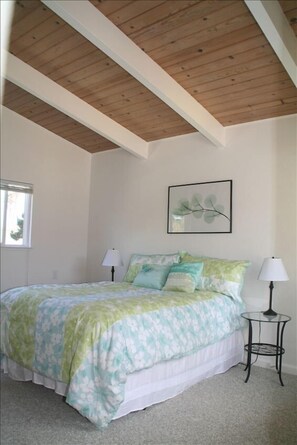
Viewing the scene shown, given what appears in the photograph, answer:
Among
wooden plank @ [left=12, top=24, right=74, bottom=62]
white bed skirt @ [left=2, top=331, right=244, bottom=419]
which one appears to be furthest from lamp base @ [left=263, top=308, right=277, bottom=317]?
wooden plank @ [left=12, top=24, right=74, bottom=62]

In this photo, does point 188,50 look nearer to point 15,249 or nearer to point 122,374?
point 122,374

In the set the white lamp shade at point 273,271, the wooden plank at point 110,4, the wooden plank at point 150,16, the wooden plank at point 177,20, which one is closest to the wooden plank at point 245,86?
the wooden plank at point 177,20

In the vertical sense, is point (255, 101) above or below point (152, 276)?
above

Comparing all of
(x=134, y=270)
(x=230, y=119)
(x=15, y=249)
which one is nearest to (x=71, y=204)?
(x=15, y=249)

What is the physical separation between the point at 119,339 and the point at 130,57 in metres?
1.91

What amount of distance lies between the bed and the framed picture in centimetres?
65

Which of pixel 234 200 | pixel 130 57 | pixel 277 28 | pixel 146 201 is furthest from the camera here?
pixel 146 201

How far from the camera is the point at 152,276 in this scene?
3.21 metres

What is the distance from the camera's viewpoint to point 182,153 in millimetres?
3846

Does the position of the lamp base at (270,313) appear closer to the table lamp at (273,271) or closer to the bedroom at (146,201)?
the table lamp at (273,271)

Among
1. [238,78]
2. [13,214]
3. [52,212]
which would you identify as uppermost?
[238,78]

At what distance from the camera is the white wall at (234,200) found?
3072 mm

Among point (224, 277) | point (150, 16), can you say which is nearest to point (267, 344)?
point (224, 277)

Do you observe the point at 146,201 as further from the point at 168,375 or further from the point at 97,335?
the point at 97,335
